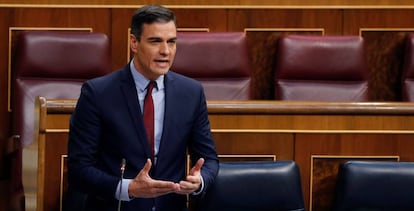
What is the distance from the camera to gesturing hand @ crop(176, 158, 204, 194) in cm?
84

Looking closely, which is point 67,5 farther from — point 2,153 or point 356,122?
point 356,122

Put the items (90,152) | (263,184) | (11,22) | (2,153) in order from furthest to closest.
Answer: (11,22)
(2,153)
(263,184)
(90,152)

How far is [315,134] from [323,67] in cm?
37

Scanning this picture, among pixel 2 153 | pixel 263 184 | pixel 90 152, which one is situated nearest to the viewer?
pixel 90 152

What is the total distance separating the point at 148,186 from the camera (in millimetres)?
821

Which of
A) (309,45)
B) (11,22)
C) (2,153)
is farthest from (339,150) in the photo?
(11,22)

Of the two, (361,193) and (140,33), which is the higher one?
(140,33)

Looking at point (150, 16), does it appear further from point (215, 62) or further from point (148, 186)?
point (215, 62)

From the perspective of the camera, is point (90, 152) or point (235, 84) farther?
point (235, 84)

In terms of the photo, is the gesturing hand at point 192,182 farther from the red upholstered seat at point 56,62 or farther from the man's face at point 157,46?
the red upholstered seat at point 56,62

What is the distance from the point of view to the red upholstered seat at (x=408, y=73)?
1437 mm

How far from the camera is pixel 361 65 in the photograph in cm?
141

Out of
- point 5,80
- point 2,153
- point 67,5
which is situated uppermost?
point 67,5

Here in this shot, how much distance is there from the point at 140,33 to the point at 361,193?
33 cm
